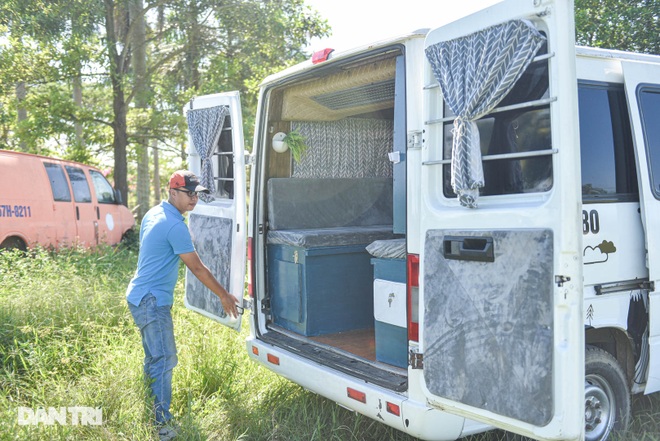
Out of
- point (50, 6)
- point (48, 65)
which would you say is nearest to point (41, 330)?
point (50, 6)

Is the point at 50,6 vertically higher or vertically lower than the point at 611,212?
higher

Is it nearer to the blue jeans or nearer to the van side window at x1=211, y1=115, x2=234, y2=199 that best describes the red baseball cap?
the van side window at x1=211, y1=115, x2=234, y2=199

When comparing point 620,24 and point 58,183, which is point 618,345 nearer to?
point 620,24

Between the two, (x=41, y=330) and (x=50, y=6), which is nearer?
(x=41, y=330)

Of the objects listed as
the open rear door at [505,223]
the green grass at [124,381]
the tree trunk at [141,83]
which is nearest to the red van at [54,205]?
the green grass at [124,381]

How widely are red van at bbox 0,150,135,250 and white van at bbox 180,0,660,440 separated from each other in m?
4.62

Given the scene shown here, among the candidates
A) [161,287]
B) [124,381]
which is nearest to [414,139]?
[161,287]

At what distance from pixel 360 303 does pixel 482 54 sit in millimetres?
2424

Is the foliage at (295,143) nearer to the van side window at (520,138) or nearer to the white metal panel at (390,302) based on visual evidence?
the white metal panel at (390,302)

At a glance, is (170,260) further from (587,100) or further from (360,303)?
(587,100)

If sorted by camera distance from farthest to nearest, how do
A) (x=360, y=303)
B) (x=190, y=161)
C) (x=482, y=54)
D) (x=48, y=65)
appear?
(x=48, y=65), (x=190, y=161), (x=360, y=303), (x=482, y=54)

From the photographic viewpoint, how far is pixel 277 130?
486 centimetres

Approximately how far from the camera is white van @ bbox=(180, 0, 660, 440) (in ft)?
8.70

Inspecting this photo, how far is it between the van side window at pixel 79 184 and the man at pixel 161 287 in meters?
6.45
